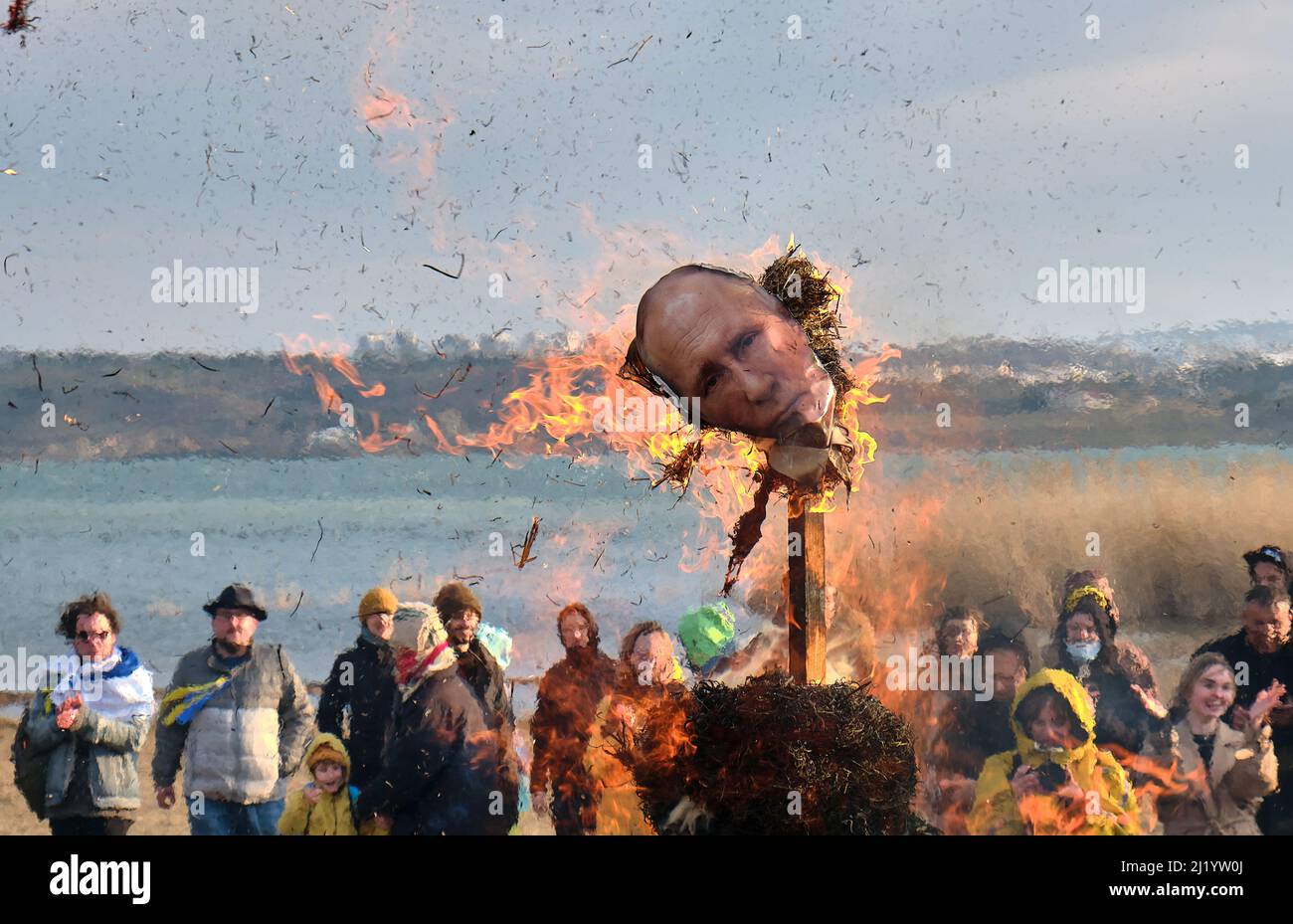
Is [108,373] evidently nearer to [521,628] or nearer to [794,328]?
[521,628]

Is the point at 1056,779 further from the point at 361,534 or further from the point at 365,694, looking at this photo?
the point at 361,534

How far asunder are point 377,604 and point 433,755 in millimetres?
1100

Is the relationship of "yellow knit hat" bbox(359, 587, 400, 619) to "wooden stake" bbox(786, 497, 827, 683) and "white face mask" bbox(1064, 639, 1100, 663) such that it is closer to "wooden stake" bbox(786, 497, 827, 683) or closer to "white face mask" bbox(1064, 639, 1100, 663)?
"wooden stake" bbox(786, 497, 827, 683)

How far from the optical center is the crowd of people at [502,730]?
8680mm

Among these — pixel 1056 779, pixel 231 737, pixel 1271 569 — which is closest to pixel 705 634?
pixel 1056 779

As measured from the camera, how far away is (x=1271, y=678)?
9.15 m

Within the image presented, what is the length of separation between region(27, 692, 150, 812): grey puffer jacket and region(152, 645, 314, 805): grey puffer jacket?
226mm

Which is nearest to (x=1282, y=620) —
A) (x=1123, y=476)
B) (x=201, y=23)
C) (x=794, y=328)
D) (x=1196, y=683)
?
(x=1196, y=683)

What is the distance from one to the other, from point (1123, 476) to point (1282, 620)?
5976mm

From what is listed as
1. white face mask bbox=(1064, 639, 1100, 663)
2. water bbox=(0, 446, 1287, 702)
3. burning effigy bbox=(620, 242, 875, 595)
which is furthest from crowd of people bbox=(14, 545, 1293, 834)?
water bbox=(0, 446, 1287, 702)

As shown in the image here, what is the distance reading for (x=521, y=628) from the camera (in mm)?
14438

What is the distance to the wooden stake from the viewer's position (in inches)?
289
